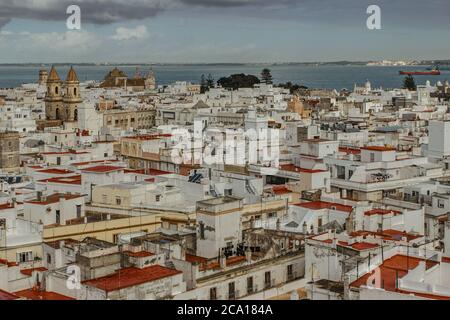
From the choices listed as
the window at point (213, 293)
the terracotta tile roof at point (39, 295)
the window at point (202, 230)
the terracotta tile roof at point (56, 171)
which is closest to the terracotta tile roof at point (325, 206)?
the window at point (202, 230)

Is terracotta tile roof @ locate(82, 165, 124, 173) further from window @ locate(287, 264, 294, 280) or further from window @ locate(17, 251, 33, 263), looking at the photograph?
window @ locate(287, 264, 294, 280)

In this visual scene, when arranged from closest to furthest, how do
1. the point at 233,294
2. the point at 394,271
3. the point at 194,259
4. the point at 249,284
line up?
the point at 394,271 → the point at 233,294 → the point at 249,284 → the point at 194,259

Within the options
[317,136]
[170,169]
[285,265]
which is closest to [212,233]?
[285,265]

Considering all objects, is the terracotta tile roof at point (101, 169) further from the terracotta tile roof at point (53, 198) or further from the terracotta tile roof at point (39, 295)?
the terracotta tile roof at point (39, 295)

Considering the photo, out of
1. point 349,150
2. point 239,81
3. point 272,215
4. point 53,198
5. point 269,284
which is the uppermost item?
point 239,81

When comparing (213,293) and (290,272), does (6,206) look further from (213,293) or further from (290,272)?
(290,272)

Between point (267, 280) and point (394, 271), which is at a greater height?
point (394, 271)

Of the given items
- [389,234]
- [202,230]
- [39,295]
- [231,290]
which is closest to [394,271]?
[231,290]
